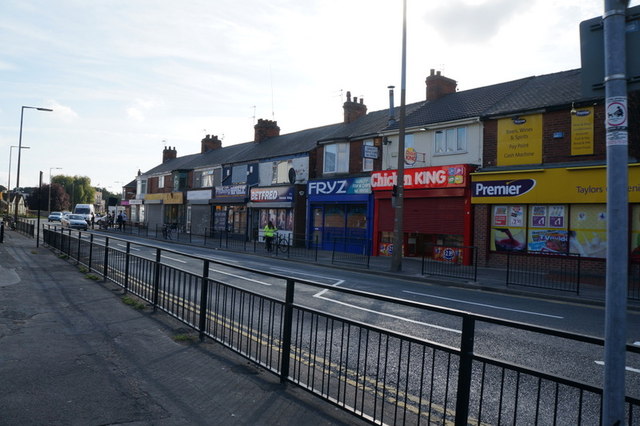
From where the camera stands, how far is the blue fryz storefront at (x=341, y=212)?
2736 cm

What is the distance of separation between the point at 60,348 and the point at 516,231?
59.7ft

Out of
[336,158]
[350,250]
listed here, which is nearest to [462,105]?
[336,158]

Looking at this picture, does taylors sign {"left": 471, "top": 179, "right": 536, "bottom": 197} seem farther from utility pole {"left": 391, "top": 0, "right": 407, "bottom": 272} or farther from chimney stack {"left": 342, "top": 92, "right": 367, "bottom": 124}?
chimney stack {"left": 342, "top": 92, "right": 367, "bottom": 124}

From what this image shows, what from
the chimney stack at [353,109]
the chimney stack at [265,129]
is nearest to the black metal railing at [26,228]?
the chimney stack at [265,129]

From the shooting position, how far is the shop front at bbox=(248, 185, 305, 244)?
32594mm

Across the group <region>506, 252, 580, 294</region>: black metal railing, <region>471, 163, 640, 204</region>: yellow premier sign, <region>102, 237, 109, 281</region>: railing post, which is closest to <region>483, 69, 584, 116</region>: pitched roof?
<region>471, 163, 640, 204</region>: yellow premier sign

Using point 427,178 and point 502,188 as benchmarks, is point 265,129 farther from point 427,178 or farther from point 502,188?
point 502,188

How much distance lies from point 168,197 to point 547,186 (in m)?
40.8

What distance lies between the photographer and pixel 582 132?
1845 centimetres

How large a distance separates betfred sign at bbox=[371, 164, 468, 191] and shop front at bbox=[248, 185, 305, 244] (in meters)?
7.38

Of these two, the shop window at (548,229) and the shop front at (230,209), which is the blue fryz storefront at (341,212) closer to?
the shop front at (230,209)

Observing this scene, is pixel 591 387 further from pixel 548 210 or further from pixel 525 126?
pixel 525 126

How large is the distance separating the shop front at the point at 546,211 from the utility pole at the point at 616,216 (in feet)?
54.6

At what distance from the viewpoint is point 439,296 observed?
502 inches
